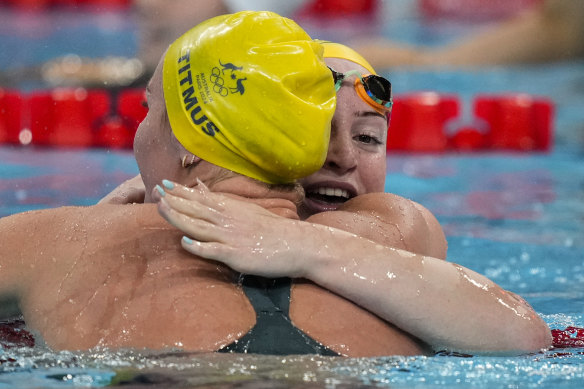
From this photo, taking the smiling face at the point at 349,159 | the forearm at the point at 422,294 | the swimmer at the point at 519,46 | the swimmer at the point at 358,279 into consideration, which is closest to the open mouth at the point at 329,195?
the smiling face at the point at 349,159

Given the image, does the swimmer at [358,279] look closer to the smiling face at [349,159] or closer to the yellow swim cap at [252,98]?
the yellow swim cap at [252,98]

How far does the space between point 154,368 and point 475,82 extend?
9.71m

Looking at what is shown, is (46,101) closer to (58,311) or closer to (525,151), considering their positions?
(525,151)

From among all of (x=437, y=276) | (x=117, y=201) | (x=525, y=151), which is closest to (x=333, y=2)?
(x=525, y=151)

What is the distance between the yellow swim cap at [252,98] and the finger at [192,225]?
229mm

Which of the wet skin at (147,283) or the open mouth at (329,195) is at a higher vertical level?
the open mouth at (329,195)

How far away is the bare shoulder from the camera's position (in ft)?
7.79

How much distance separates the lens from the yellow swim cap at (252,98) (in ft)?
7.16

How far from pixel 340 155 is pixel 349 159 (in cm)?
4

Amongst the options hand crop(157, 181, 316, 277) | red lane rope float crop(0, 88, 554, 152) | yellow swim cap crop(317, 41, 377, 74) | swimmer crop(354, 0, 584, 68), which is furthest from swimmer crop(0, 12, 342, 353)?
swimmer crop(354, 0, 584, 68)

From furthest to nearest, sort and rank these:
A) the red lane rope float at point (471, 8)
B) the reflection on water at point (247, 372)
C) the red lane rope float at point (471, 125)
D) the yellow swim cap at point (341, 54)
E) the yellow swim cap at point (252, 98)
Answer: the red lane rope float at point (471, 8)
the red lane rope float at point (471, 125)
the yellow swim cap at point (341, 54)
the yellow swim cap at point (252, 98)
the reflection on water at point (247, 372)

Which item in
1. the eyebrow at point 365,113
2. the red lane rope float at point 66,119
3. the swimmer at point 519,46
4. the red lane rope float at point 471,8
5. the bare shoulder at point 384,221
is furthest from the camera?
the red lane rope float at point 471,8

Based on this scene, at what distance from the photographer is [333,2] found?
14273mm

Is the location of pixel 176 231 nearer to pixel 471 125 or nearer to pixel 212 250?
pixel 212 250
